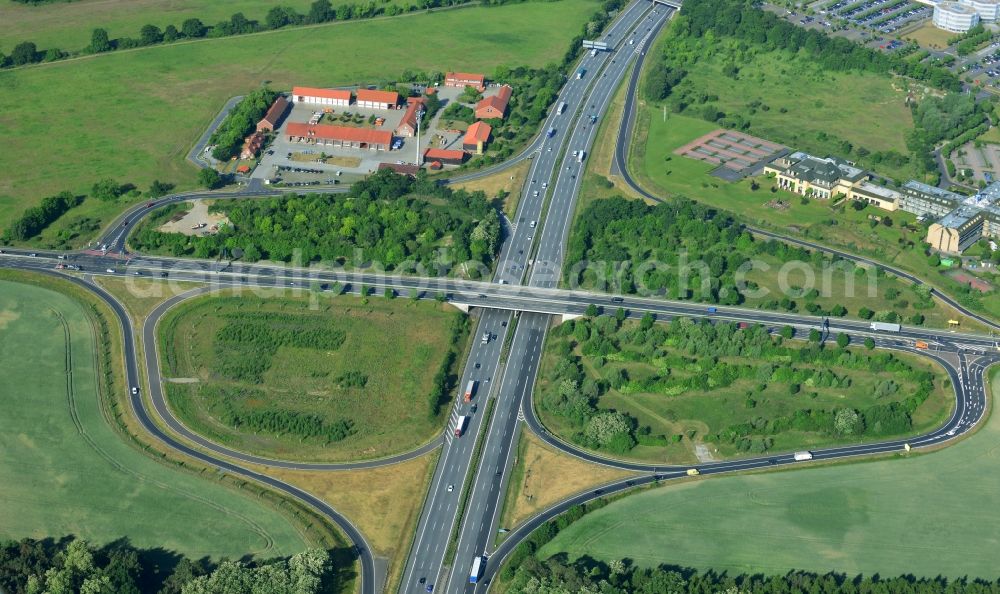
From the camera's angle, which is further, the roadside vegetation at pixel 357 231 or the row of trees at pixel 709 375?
the roadside vegetation at pixel 357 231

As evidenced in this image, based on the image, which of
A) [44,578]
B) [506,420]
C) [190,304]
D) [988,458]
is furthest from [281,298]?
[988,458]

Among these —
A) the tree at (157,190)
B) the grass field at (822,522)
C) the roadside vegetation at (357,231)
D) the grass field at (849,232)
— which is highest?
the tree at (157,190)

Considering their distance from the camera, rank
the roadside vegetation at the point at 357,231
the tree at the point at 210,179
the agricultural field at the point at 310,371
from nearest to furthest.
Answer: the agricultural field at the point at 310,371 → the roadside vegetation at the point at 357,231 → the tree at the point at 210,179

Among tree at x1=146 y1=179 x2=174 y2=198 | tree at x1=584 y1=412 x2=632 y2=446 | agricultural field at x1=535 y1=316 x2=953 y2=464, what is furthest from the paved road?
tree at x1=146 y1=179 x2=174 y2=198

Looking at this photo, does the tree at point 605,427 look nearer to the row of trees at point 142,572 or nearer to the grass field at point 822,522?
the grass field at point 822,522

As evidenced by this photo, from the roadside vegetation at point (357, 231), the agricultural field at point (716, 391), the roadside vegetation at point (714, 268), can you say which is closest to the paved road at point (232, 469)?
the roadside vegetation at point (357, 231)

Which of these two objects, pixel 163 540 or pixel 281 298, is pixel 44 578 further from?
pixel 281 298

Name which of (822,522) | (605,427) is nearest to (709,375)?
(605,427)
